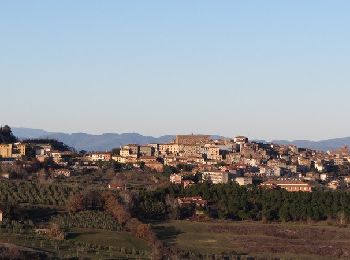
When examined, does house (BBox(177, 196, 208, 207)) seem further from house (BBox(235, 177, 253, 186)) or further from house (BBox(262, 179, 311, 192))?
house (BBox(235, 177, 253, 186))

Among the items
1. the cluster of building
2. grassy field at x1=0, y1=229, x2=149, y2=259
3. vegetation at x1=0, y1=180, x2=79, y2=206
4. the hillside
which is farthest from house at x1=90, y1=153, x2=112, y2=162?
grassy field at x1=0, y1=229, x2=149, y2=259

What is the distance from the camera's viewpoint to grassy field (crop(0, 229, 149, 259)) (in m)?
39.5

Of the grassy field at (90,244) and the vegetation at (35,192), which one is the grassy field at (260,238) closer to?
the grassy field at (90,244)

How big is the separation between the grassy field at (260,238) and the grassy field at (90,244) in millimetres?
3455

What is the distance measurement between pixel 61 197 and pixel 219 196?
1317cm

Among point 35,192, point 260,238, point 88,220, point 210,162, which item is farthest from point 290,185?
point 88,220

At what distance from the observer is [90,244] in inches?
Result: 1709

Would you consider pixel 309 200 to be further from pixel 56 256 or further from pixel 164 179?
pixel 56 256

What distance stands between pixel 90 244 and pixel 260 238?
1340cm

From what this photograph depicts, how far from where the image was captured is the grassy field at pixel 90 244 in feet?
130

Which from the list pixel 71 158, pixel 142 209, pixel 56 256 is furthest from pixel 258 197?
pixel 71 158

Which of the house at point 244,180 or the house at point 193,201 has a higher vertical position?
the house at point 244,180

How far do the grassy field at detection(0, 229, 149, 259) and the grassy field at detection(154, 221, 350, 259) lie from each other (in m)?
3.45

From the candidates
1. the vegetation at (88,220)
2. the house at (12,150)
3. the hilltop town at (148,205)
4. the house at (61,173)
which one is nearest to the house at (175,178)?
the hilltop town at (148,205)
